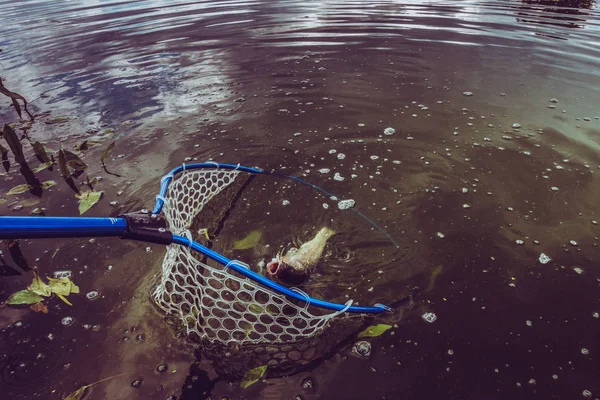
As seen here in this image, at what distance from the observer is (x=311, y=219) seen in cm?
427

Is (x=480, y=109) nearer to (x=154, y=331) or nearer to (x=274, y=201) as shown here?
(x=274, y=201)

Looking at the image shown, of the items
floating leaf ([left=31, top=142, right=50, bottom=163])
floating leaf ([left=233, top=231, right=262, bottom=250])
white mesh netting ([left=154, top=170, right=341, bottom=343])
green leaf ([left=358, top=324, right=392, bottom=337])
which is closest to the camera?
white mesh netting ([left=154, top=170, right=341, bottom=343])

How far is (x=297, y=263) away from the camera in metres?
3.26

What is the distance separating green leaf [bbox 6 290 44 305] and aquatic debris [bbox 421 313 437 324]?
359 cm

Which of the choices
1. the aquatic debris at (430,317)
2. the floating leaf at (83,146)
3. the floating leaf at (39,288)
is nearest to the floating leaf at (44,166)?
the floating leaf at (83,146)

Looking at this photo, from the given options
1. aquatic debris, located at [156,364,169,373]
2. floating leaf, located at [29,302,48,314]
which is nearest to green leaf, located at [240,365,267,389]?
aquatic debris, located at [156,364,169,373]

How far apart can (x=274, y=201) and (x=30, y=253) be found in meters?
2.86

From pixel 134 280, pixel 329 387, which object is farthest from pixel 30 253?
pixel 329 387

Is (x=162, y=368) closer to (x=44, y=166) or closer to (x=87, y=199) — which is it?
(x=87, y=199)

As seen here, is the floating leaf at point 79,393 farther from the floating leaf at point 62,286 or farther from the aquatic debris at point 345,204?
the aquatic debris at point 345,204

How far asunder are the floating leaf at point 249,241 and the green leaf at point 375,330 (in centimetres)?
158

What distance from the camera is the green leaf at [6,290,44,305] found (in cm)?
316

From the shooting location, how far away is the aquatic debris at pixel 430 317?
308cm

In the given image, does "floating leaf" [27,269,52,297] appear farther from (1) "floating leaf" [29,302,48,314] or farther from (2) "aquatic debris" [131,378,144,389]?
(2) "aquatic debris" [131,378,144,389]
